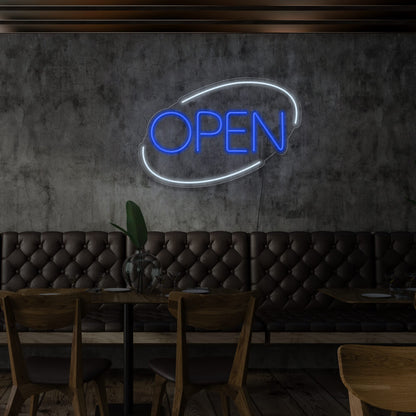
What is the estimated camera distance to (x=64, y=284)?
403cm

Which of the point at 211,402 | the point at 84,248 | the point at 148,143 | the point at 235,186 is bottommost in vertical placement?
the point at 211,402

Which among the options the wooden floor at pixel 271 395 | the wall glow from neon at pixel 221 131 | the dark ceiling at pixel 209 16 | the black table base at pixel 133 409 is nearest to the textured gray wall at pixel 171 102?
the wall glow from neon at pixel 221 131

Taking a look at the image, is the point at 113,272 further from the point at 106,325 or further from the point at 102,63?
the point at 102,63

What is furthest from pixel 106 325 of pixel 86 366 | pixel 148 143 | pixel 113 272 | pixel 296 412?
pixel 148 143

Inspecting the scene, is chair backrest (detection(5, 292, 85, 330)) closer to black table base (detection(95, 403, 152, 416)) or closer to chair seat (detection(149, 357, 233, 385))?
chair seat (detection(149, 357, 233, 385))

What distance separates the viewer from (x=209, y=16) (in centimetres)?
407

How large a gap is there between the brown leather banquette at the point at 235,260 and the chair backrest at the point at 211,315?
5.89 feet

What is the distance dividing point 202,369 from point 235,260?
1.78m

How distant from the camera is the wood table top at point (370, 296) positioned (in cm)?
281

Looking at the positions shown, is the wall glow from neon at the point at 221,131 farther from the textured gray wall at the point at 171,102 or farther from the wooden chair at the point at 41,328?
the wooden chair at the point at 41,328

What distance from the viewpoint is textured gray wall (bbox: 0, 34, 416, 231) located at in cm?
439

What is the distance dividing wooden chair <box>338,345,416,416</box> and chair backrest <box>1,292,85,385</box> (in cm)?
135

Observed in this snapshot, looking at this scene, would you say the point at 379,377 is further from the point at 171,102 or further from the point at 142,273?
the point at 171,102

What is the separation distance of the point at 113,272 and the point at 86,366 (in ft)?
5.43
